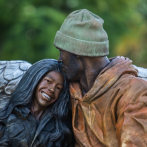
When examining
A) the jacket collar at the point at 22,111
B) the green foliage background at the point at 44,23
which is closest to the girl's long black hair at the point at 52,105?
the jacket collar at the point at 22,111

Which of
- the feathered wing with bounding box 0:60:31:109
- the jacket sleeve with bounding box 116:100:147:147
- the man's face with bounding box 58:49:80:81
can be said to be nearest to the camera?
the jacket sleeve with bounding box 116:100:147:147

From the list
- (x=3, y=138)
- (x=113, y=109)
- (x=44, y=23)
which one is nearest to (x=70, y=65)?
(x=113, y=109)

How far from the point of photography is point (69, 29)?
345 centimetres

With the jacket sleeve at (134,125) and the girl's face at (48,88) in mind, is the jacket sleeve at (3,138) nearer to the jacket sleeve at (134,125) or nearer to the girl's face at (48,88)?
the girl's face at (48,88)

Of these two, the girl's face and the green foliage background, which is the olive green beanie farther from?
the green foliage background

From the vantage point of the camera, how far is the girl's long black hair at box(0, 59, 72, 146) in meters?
3.83

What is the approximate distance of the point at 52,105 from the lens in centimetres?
392

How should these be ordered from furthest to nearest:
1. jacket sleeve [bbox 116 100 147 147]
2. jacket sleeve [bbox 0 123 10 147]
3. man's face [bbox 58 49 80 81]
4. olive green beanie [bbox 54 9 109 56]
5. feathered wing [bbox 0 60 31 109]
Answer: feathered wing [bbox 0 60 31 109], jacket sleeve [bbox 0 123 10 147], man's face [bbox 58 49 80 81], olive green beanie [bbox 54 9 109 56], jacket sleeve [bbox 116 100 147 147]

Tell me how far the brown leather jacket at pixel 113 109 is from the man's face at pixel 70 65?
0.16 m

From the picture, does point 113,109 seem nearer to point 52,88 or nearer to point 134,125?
point 134,125

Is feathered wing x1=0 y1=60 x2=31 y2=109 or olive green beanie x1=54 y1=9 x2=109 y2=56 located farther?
feathered wing x1=0 y1=60 x2=31 y2=109

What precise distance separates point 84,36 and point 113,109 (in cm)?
62

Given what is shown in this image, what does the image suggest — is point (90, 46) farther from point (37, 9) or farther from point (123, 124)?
point (37, 9)

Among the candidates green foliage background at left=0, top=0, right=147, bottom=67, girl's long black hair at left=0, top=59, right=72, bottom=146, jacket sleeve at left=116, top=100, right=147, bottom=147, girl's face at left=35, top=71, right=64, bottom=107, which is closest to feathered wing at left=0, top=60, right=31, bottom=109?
girl's long black hair at left=0, top=59, right=72, bottom=146
